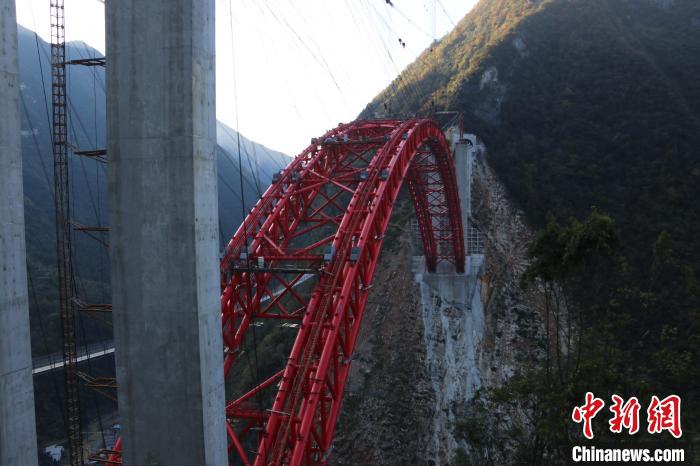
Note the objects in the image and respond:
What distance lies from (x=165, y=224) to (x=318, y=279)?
736cm

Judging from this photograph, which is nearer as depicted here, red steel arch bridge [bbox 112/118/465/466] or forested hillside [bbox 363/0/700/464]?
red steel arch bridge [bbox 112/118/465/466]

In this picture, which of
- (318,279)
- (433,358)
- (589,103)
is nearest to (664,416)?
(318,279)

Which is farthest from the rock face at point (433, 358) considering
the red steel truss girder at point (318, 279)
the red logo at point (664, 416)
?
the red steel truss girder at point (318, 279)

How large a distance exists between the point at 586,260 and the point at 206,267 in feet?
35.1

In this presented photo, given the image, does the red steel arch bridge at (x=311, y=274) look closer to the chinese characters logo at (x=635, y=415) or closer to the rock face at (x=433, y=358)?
the chinese characters logo at (x=635, y=415)

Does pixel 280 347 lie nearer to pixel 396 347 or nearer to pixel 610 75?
pixel 396 347

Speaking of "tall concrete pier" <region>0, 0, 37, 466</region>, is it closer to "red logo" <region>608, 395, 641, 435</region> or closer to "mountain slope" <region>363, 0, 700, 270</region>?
"red logo" <region>608, 395, 641, 435</region>

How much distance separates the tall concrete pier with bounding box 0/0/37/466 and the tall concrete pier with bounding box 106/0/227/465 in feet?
5.75

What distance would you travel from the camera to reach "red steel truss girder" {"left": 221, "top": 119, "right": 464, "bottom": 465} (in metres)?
10.9

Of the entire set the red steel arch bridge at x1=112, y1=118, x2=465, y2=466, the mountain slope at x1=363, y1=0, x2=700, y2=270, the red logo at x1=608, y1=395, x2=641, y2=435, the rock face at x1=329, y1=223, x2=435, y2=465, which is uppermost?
the mountain slope at x1=363, y1=0, x2=700, y2=270

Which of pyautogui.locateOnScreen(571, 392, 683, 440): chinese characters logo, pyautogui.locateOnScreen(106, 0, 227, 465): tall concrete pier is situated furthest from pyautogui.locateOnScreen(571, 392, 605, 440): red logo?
pyautogui.locateOnScreen(106, 0, 227, 465): tall concrete pier

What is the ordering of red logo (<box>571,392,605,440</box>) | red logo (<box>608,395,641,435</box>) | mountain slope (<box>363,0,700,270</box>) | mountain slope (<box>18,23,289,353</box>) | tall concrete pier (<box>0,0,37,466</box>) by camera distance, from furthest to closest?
1. mountain slope (<box>18,23,289,353</box>)
2. mountain slope (<box>363,0,700,270</box>)
3. red logo (<box>608,395,641,435</box>)
4. red logo (<box>571,392,605,440</box>)
5. tall concrete pier (<box>0,0,37,466</box>)

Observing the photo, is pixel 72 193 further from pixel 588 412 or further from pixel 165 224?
pixel 588 412

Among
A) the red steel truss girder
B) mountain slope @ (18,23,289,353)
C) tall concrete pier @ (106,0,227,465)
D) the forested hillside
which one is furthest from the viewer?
mountain slope @ (18,23,289,353)
